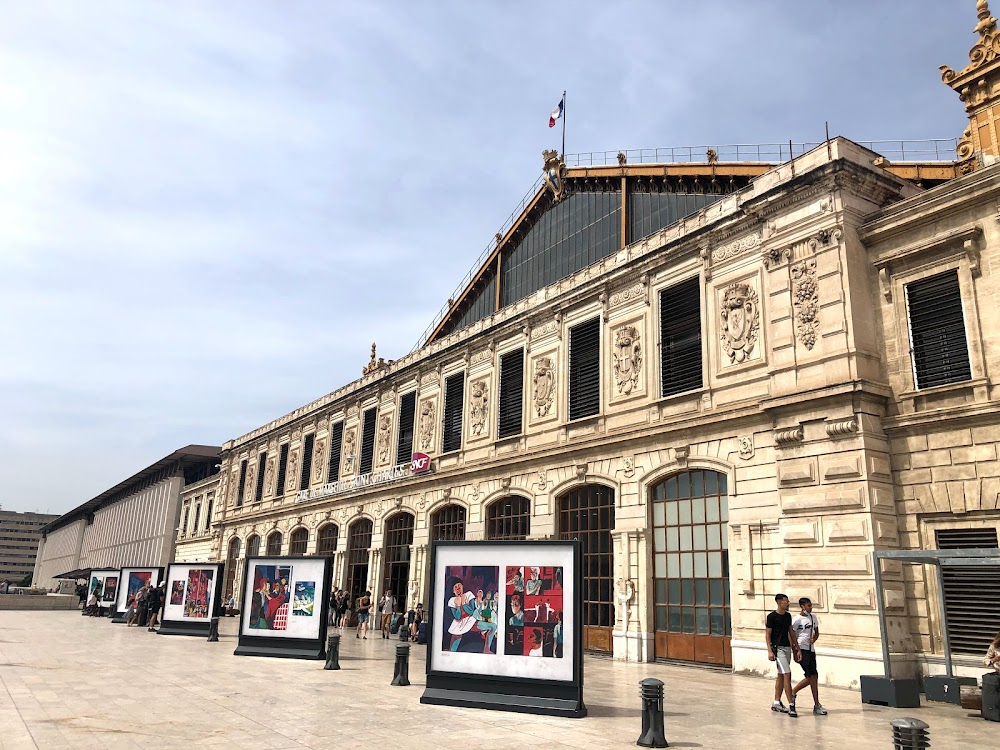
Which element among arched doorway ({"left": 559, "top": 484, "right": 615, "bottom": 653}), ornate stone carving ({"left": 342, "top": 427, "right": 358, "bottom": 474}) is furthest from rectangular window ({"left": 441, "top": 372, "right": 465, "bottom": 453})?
ornate stone carving ({"left": 342, "top": 427, "right": 358, "bottom": 474})

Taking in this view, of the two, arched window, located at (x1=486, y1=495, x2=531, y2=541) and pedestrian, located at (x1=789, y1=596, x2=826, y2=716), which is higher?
arched window, located at (x1=486, y1=495, x2=531, y2=541)

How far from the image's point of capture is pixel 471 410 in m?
29.9

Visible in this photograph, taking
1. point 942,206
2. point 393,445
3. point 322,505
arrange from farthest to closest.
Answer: point 322,505
point 393,445
point 942,206

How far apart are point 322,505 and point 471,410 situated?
47.5 feet

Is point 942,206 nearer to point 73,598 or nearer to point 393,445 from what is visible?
point 393,445

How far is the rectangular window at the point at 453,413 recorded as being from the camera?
1215 inches

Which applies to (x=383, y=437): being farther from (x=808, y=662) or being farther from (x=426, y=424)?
(x=808, y=662)

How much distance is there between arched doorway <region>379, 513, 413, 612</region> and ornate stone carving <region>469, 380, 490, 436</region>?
6.24 metres

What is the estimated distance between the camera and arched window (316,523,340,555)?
128 feet

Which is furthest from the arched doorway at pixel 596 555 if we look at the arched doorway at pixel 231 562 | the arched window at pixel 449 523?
the arched doorway at pixel 231 562

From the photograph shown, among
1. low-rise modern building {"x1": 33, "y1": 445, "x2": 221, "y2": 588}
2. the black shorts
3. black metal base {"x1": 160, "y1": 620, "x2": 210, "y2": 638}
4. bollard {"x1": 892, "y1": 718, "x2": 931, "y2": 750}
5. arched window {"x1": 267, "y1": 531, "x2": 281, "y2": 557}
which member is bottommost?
black metal base {"x1": 160, "y1": 620, "x2": 210, "y2": 638}

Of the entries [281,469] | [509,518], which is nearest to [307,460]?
[281,469]

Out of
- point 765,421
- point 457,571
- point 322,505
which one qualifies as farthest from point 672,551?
point 322,505

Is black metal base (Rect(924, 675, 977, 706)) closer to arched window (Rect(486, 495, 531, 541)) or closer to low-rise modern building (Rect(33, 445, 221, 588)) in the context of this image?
arched window (Rect(486, 495, 531, 541))
